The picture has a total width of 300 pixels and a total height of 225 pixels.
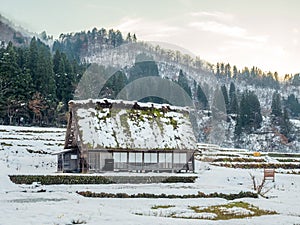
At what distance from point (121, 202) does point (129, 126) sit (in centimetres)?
1436

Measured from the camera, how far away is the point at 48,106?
6662cm

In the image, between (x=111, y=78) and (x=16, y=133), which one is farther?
(x=111, y=78)

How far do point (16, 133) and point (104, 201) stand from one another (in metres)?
30.3

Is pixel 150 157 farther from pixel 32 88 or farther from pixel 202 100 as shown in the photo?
pixel 202 100

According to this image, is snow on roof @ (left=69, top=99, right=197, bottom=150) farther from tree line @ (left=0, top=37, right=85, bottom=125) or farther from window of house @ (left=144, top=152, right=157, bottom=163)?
tree line @ (left=0, top=37, right=85, bottom=125)

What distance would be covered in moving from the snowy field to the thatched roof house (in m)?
2.74

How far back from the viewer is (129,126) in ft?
117

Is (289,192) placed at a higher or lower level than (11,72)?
lower

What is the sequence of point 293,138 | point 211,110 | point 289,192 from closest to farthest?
point 289,192, point 293,138, point 211,110

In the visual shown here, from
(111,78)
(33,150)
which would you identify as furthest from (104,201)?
(111,78)

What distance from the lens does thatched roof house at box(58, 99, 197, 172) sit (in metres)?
33.4

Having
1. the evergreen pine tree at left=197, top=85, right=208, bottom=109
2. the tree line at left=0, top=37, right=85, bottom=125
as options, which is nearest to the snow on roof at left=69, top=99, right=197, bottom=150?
the tree line at left=0, top=37, right=85, bottom=125

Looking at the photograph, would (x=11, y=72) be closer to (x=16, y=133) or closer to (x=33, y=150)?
(x=16, y=133)

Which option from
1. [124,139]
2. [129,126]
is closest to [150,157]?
[124,139]
